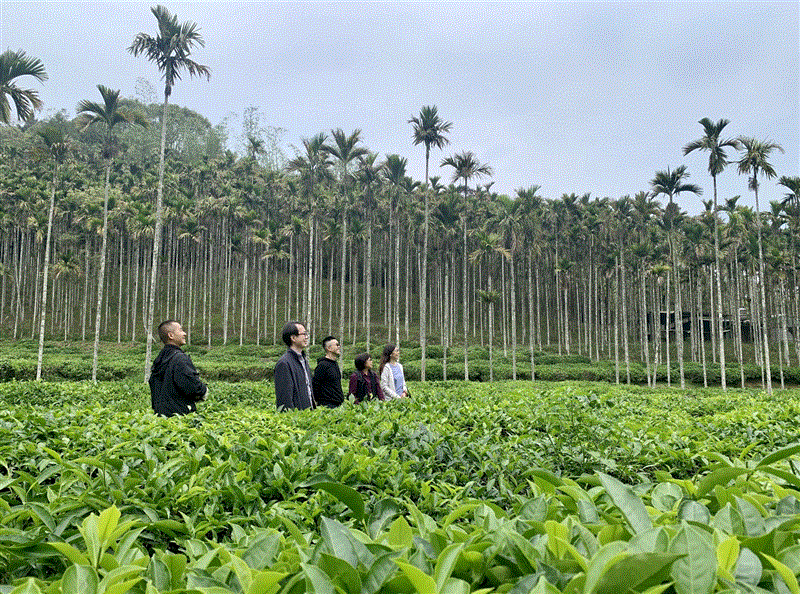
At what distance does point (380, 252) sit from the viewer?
52438 mm

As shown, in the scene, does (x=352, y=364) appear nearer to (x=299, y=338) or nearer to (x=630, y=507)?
(x=299, y=338)

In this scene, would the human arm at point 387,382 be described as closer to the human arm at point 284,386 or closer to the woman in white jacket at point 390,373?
the woman in white jacket at point 390,373

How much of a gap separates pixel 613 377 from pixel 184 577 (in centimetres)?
3160

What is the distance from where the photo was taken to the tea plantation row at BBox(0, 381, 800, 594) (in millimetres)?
1038

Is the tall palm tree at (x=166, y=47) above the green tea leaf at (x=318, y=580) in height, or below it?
above

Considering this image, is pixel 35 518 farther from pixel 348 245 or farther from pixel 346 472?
pixel 348 245

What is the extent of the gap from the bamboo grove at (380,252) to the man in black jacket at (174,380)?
2155 cm

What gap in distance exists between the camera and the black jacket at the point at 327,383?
19.9 feet

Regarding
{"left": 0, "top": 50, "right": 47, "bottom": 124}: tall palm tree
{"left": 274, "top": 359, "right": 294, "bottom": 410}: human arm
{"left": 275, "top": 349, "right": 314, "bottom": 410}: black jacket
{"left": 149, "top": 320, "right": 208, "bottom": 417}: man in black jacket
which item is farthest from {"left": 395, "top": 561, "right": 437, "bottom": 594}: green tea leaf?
{"left": 0, "top": 50, "right": 47, "bottom": 124}: tall palm tree

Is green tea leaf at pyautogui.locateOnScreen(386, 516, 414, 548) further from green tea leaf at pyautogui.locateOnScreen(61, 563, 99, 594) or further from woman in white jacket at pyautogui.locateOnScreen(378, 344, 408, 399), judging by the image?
woman in white jacket at pyautogui.locateOnScreen(378, 344, 408, 399)

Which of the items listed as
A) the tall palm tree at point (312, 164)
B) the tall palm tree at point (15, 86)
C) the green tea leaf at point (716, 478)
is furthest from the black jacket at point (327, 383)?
the tall palm tree at point (312, 164)

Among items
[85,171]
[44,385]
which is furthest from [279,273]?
[44,385]

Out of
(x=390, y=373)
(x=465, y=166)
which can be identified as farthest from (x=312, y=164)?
(x=390, y=373)

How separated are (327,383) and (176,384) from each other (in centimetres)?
174
